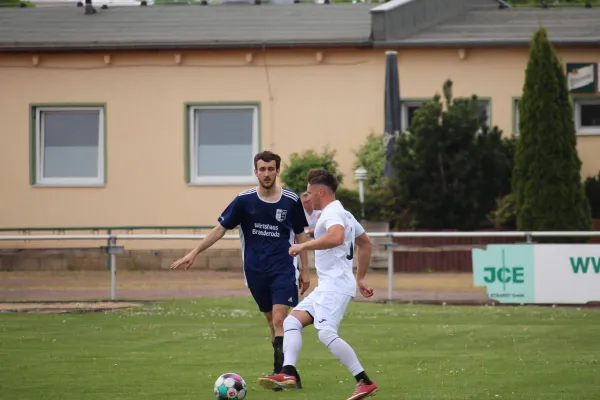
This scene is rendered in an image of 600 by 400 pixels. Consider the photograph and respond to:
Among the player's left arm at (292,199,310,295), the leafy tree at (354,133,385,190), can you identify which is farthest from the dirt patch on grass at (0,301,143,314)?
the leafy tree at (354,133,385,190)

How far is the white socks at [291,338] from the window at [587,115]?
1870 cm

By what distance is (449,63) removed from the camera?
28312 millimetres

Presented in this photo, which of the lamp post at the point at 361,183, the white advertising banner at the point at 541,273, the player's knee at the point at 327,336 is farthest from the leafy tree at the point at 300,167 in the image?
the player's knee at the point at 327,336

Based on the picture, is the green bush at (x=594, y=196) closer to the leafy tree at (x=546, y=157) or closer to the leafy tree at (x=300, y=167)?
the leafy tree at (x=546, y=157)

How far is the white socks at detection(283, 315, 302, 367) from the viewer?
34.9 feet

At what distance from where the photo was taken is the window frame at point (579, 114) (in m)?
28.0

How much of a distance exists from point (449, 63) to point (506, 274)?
31.6 ft

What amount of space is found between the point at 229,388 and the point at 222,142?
1928 centimetres

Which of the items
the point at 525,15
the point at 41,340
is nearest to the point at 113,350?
the point at 41,340

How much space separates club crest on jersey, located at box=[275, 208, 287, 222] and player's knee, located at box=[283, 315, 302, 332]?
119 cm

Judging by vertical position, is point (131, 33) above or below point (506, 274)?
above

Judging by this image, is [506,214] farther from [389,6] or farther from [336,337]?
[336,337]

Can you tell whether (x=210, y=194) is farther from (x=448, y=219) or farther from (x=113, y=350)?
(x=113, y=350)

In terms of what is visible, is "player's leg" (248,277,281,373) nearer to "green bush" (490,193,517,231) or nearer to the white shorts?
the white shorts
